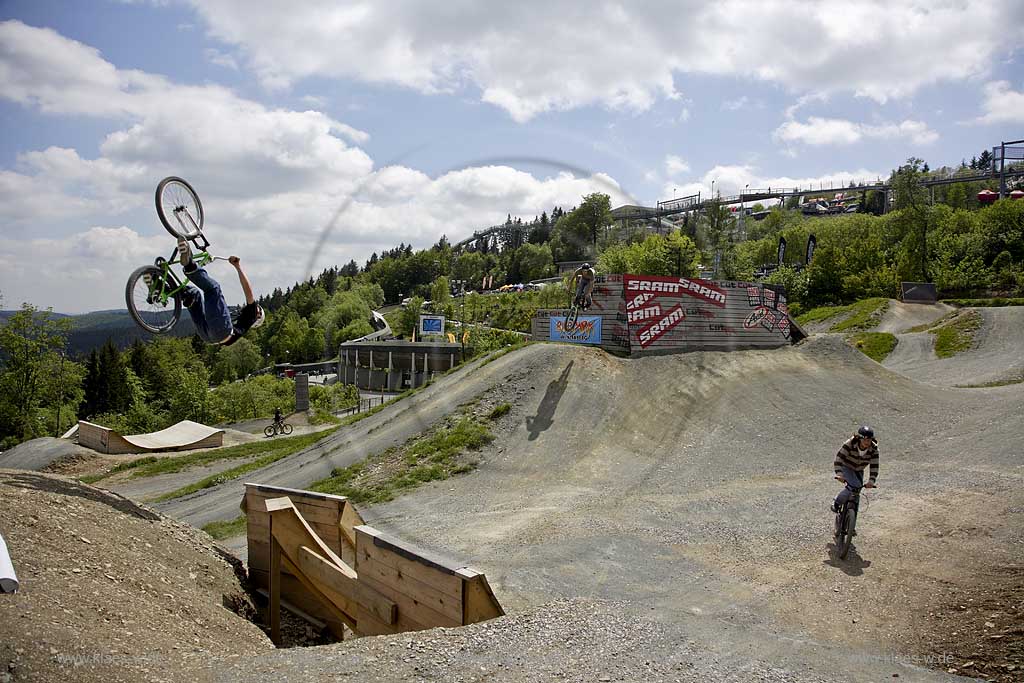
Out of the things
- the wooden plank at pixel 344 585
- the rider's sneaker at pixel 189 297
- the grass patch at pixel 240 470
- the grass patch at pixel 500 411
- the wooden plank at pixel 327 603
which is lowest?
the grass patch at pixel 240 470

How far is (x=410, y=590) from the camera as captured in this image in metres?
8.66

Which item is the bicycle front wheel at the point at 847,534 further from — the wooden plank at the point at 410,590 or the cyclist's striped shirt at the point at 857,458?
the wooden plank at the point at 410,590

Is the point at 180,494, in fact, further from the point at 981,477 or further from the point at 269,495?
the point at 981,477

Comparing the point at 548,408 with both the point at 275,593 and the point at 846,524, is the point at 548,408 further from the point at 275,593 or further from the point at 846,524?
the point at 275,593

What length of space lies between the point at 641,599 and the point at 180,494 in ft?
66.2

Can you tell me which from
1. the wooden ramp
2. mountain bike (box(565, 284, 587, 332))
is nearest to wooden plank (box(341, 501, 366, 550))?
the wooden ramp

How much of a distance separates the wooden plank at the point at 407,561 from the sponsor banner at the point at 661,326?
20.0 m

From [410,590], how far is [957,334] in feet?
189

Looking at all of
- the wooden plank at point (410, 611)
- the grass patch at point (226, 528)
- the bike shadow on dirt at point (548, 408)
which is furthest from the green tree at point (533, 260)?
the wooden plank at point (410, 611)

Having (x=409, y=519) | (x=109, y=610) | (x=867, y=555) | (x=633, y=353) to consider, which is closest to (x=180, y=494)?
(x=409, y=519)

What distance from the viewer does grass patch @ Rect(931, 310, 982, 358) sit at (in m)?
48.6

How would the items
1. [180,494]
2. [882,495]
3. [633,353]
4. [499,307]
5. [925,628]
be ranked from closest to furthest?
[925,628] → [882,495] → [180,494] → [633,353] → [499,307]

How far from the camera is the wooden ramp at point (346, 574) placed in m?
8.07

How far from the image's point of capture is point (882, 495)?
14805 mm
